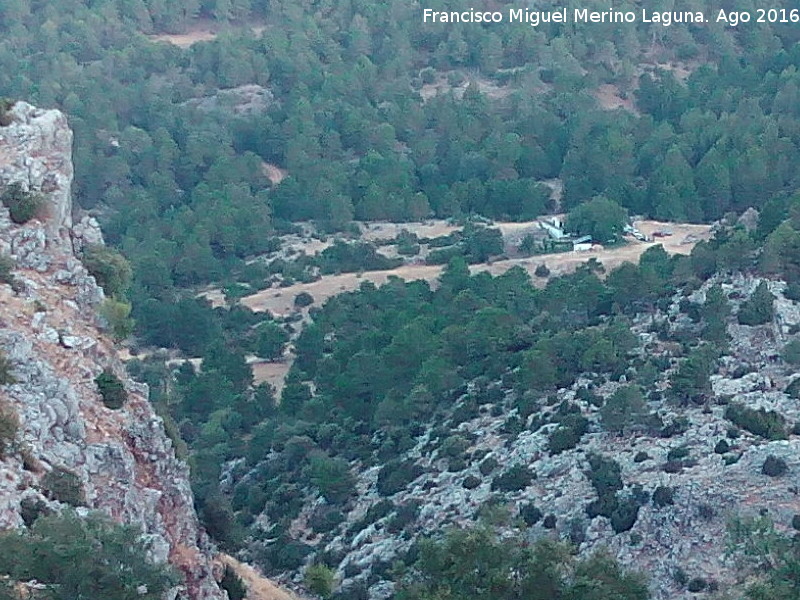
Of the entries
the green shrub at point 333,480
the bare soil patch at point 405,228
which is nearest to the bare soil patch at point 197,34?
the bare soil patch at point 405,228

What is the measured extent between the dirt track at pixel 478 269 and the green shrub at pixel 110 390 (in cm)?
3157

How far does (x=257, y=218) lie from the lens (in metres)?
68.4

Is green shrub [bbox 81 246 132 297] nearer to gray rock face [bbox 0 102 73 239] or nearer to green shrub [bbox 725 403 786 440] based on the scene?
gray rock face [bbox 0 102 73 239]

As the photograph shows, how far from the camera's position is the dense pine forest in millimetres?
34156

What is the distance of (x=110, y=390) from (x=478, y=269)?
35.4 metres

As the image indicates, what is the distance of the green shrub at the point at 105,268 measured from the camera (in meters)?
28.9

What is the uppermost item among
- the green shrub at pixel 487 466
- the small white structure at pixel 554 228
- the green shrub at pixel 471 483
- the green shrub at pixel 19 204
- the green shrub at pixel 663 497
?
the green shrub at pixel 19 204

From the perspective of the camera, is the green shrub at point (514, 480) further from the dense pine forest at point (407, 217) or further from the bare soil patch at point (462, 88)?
the bare soil patch at point (462, 88)

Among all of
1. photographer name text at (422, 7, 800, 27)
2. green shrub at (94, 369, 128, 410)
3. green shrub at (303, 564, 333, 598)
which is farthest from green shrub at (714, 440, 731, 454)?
photographer name text at (422, 7, 800, 27)

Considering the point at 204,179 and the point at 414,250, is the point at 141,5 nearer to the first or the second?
the point at 204,179

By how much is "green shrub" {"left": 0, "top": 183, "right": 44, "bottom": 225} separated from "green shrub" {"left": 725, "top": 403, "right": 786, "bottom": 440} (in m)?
16.1

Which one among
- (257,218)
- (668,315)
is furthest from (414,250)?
(668,315)

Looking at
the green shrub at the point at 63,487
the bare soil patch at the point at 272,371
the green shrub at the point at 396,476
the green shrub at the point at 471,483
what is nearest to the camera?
the green shrub at the point at 63,487

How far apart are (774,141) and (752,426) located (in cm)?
3629
